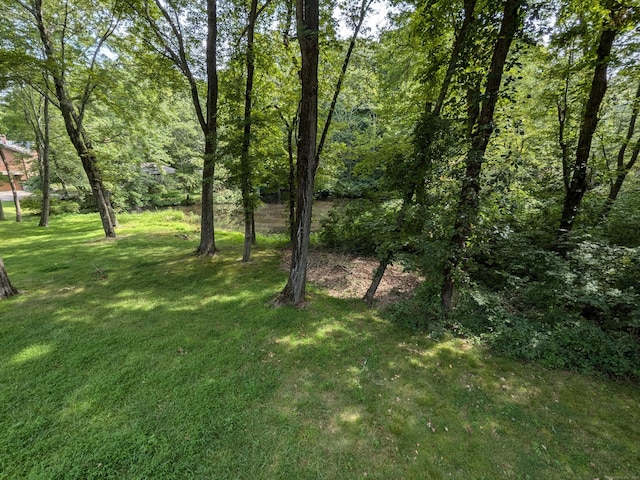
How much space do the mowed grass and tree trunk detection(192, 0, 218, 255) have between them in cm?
317

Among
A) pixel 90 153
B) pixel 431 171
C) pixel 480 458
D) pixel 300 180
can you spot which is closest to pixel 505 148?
pixel 431 171

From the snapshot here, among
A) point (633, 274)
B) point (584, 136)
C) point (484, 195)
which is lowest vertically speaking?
point (633, 274)

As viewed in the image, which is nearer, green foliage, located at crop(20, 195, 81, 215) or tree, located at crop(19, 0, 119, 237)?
tree, located at crop(19, 0, 119, 237)

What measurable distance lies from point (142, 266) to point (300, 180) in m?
5.48

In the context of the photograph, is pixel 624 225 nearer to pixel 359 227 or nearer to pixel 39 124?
pixel 359 227

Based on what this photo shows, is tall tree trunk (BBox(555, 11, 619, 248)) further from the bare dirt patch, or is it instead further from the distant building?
the distant building

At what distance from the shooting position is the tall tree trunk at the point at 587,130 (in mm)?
4414

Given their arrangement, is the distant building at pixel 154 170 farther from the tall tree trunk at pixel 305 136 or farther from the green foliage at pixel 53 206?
the tall tree trunk at pixel 305 136

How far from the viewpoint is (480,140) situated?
12.0 ft

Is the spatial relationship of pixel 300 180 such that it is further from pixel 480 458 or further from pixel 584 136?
pixel 584 136

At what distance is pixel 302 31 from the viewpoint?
3.93 meters

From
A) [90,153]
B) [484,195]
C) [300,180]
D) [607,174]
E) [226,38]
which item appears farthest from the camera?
[90,153]

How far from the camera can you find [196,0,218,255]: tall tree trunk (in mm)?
6492

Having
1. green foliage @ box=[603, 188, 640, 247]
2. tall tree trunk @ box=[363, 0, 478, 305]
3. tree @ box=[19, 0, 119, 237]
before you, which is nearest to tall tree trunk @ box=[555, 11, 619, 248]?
green foliage @ box=[603, 188, 640, 247]
